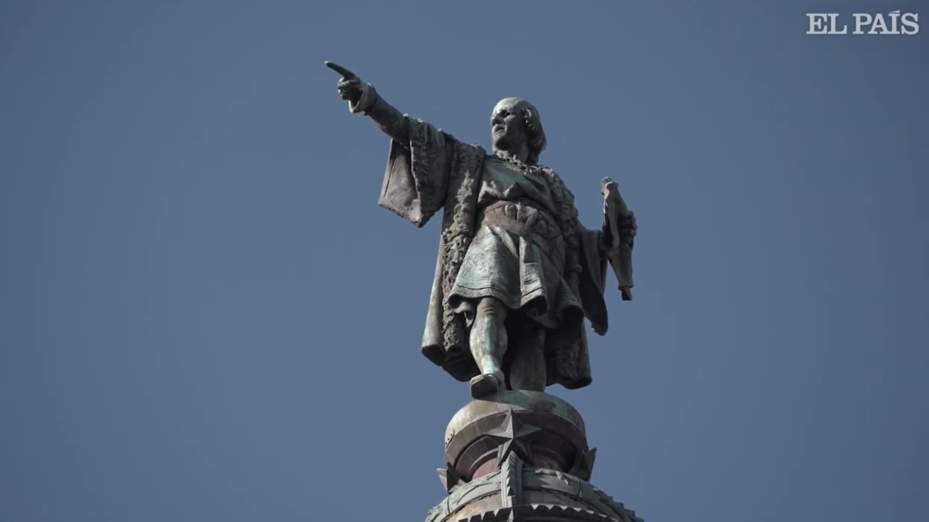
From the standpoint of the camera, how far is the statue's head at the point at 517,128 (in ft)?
59.9

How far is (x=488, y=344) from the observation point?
623 inches

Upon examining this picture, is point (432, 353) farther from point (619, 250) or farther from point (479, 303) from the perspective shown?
point (619, 250)

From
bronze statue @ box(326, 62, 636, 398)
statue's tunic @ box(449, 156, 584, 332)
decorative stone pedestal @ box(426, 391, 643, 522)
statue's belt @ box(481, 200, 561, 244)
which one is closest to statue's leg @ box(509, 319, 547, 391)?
bronze statue @ box(326, 62, 636, 398)

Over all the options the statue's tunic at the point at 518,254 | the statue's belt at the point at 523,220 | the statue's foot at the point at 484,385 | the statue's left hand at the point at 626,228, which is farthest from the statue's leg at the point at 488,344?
the statue's left hand at the point at 626,228

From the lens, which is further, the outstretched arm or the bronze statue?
the outstretched arm

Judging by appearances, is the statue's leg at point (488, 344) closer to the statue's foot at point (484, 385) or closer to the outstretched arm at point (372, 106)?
the statue's foot at point (484, 385)

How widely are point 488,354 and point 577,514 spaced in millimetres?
2207

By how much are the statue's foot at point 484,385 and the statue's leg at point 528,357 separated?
857 mm

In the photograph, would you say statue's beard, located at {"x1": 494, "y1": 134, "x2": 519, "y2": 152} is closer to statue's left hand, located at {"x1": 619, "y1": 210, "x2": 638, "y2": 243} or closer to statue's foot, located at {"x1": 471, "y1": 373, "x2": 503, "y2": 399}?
statue's left hand, located at {"x1": 619, "y1": 210, "x2": 638, "y2": 243}

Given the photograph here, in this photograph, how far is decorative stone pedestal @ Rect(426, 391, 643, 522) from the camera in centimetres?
1409

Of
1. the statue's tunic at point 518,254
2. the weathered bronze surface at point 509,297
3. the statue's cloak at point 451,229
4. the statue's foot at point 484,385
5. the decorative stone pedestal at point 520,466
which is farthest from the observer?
the statue's cloak at point 451,229

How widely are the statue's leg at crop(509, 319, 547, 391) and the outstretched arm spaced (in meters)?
2.44

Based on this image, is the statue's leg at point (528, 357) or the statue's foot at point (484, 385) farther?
the statue's leg at point (528, 357)

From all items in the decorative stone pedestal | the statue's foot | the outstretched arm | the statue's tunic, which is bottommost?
the decorative stone pedestal
